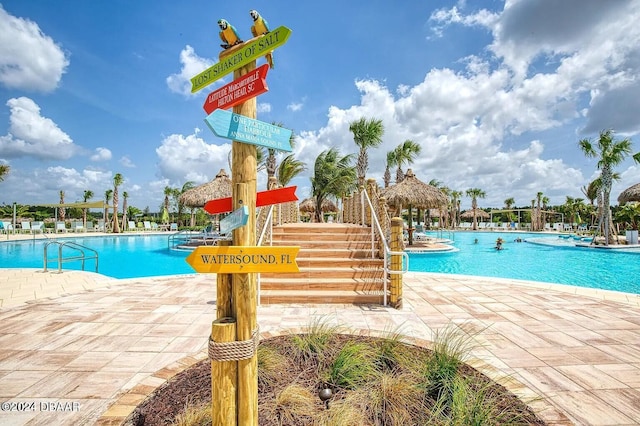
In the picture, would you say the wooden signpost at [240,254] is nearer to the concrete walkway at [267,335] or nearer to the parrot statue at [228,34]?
the parrot statue at [228,34]

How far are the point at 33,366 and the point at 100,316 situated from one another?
5.46ft

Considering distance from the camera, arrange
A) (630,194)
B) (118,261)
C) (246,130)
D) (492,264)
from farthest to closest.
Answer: (630,194) → (118,261) → (492,264) → (246,130)

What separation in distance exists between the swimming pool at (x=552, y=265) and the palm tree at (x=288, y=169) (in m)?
9.59

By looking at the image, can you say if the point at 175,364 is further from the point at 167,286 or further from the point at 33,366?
the point at 167,286

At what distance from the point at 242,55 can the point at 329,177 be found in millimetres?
18352

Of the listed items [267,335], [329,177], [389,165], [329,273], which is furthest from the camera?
[389,165]

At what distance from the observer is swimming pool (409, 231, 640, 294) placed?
359 inches

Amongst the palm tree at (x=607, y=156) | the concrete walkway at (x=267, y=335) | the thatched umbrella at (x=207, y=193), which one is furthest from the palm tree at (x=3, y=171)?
the palm tree at (x=607, y=156)

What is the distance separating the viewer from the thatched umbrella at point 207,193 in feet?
59.6

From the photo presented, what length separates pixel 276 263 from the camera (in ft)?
5.85

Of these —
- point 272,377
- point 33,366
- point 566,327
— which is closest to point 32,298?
point 33,366

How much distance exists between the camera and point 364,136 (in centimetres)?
1883

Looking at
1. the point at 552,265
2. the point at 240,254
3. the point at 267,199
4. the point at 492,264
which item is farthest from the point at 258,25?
the point at 552,265

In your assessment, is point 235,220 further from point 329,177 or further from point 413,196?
point 329,177
